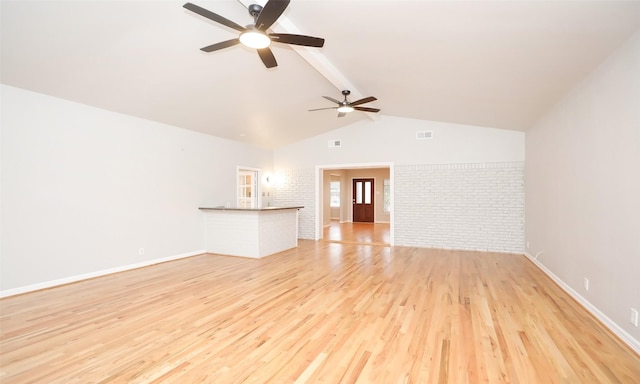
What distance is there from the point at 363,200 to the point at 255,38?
36.1 ft

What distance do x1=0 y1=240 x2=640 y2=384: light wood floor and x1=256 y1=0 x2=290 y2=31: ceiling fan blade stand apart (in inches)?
107

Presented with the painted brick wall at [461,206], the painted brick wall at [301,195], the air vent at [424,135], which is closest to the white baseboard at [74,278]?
the painted brick wall at [301,195]

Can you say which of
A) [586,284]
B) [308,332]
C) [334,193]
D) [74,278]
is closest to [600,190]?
[586,284]

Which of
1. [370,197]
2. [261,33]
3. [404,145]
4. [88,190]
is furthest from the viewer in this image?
[370,197]

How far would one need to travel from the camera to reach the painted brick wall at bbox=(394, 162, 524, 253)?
6363 mm

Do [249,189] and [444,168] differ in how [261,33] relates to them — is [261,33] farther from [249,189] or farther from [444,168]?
[249,189]

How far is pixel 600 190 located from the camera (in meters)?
2.94

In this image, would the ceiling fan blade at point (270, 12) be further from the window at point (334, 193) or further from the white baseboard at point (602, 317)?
the window at point (334, 193)

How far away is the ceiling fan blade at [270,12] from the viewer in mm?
2094

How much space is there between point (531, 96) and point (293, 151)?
234 inches

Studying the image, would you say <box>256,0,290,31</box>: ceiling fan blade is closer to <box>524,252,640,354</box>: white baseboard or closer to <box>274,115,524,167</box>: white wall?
<box>524,252,640,354</box>: white baseboard

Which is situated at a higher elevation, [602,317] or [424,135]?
[424,135]

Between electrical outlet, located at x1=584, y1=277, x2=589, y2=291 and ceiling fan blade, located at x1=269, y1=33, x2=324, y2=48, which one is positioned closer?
ceiling fan blade, located at x1=269, y1=33, x2=324, y2=48

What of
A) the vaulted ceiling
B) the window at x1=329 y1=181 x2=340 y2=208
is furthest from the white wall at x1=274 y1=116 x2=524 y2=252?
the window at x1=329 y1=181 x2=340 y2=208
